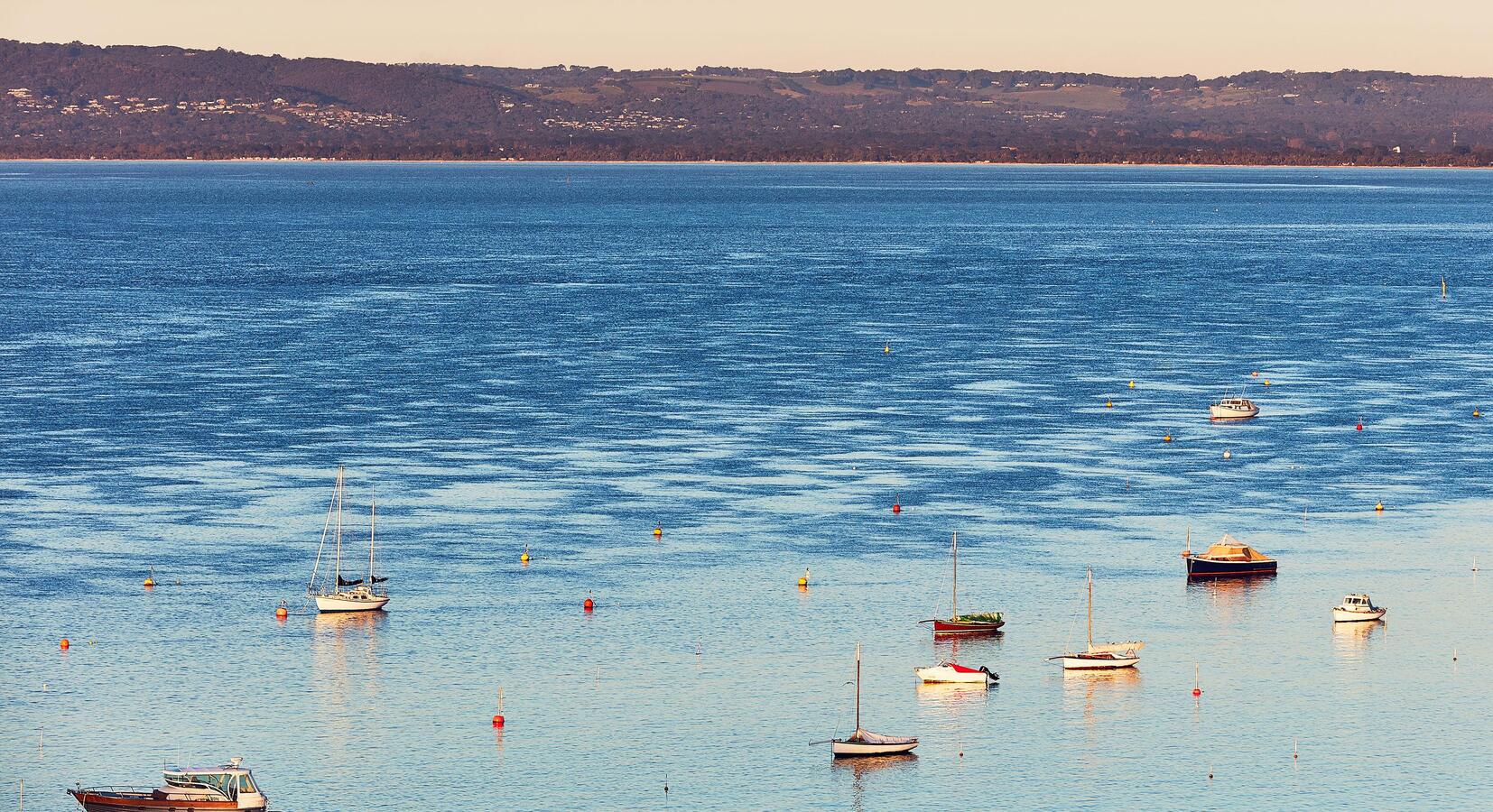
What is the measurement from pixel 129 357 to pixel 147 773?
108598mm

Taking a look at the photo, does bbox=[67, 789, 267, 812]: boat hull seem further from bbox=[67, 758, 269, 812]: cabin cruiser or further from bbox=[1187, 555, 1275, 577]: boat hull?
bbox=[1187, 555, 1275, 577]: boat hull

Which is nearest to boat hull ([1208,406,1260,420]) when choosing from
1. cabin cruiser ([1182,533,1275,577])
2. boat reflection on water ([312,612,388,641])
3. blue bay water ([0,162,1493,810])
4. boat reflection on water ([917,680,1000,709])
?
blue bay water ([0,162,1493,810])

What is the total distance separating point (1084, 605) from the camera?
3969 inches

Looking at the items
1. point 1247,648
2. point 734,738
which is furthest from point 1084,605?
point 734,738

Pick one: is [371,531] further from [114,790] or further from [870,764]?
[870,764]

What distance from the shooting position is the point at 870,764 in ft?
263

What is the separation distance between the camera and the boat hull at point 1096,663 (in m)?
91.9

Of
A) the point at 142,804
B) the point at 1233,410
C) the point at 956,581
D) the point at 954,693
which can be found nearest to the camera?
the point at 142,804

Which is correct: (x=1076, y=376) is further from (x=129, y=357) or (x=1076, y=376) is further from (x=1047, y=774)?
(x=1047, y=774)

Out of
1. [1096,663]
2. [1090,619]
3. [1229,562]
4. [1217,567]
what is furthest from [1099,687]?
[1229,562]

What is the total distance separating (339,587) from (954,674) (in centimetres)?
3095

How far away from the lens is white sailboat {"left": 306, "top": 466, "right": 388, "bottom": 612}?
3935 inches

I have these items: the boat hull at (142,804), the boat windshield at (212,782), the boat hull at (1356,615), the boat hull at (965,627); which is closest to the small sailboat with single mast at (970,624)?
the boat hull at (965,627)

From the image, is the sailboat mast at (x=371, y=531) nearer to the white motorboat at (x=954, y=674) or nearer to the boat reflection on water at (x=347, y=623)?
the boat reflection on water at (x=347, y=623)
